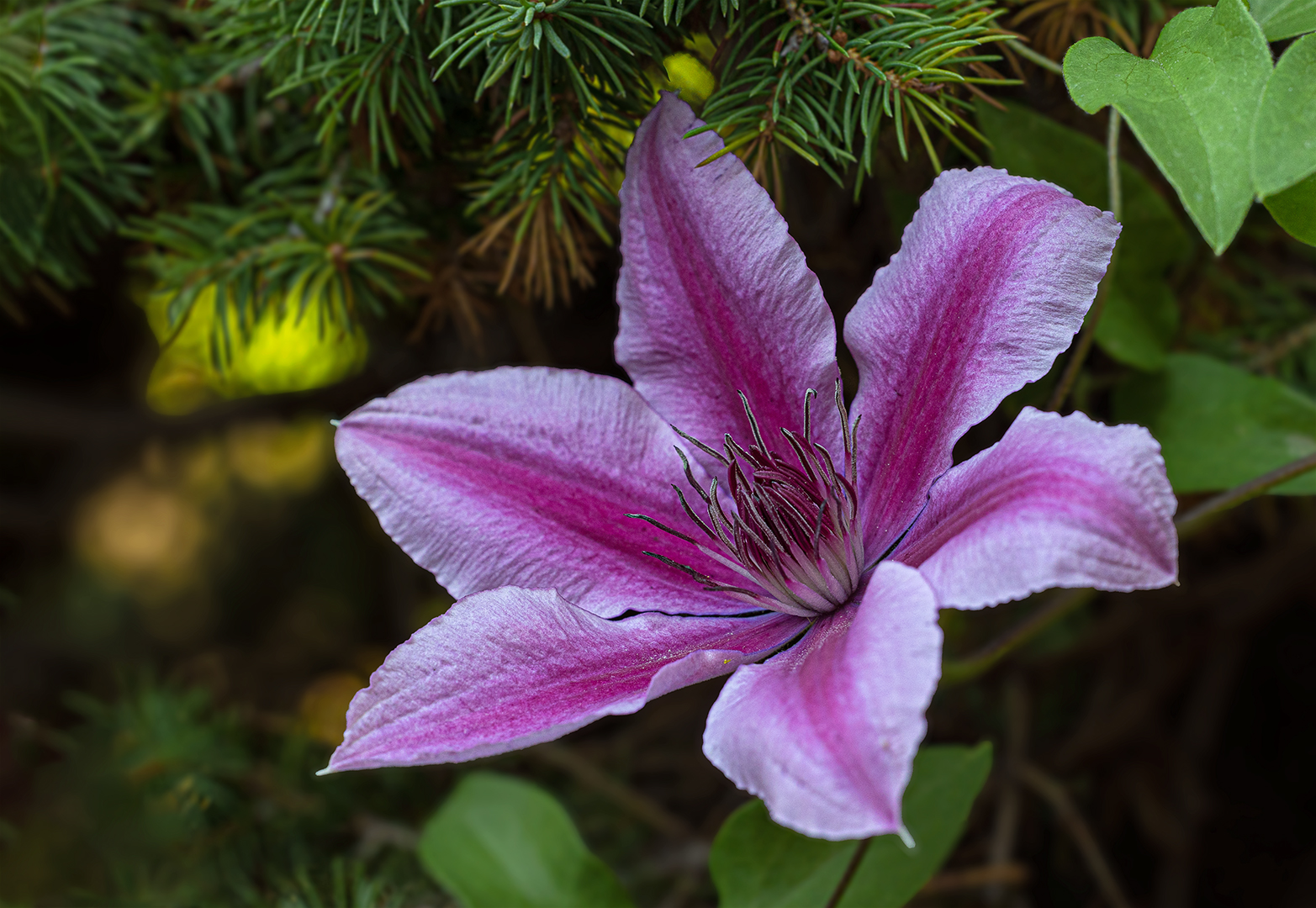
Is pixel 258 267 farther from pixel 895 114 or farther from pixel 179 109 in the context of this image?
pixel 895 114

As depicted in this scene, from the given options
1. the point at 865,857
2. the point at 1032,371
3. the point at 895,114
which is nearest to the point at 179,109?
the point at 895,114

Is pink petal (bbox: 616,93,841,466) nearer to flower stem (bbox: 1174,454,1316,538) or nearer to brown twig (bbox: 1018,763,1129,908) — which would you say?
flower stem (bbox: 1174,454,1316,538)

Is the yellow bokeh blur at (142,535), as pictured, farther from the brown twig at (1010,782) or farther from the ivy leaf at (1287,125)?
the ivy leaf at (1287,125)

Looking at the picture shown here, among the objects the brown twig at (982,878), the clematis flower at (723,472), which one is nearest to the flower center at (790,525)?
the clematis flower at (723,472)

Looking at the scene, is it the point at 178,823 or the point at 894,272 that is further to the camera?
the point at 178,823

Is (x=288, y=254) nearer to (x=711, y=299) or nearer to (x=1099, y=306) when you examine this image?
(x=711, y=299)

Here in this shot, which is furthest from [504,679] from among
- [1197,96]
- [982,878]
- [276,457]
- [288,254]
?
[276,457]
